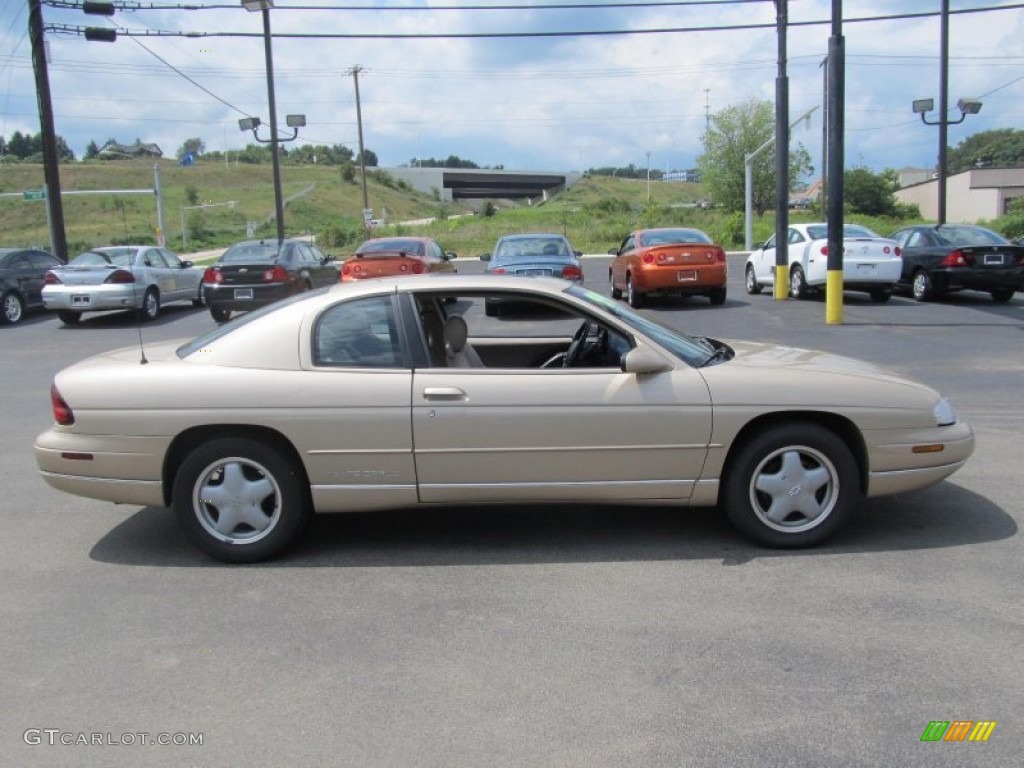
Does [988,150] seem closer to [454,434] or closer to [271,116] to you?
[271,116]

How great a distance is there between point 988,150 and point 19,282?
138789 mm

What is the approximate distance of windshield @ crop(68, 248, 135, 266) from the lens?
17.0 m

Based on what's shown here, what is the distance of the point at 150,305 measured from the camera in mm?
17406

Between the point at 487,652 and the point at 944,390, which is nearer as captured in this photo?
the point at 487,652

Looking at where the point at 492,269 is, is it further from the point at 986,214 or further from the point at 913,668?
the point at 986,214

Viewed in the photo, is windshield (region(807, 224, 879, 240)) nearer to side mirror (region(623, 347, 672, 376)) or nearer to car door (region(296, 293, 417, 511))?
side mirror (region(623, 347, 672, 376))

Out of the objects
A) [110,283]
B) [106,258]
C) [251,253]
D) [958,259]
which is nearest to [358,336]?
[251,253]

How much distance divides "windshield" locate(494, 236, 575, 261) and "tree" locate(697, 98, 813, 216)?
70668 mm

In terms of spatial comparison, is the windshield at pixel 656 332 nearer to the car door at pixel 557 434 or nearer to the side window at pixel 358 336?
the car door at pixel 557 434

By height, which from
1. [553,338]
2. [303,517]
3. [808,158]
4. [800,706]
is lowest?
[800,706]

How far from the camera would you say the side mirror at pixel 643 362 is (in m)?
4.57

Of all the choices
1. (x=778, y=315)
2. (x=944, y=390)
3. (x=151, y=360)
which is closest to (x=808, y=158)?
(x=778, y=315)

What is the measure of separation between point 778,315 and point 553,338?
10.2 m

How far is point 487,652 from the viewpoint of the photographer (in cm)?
370
